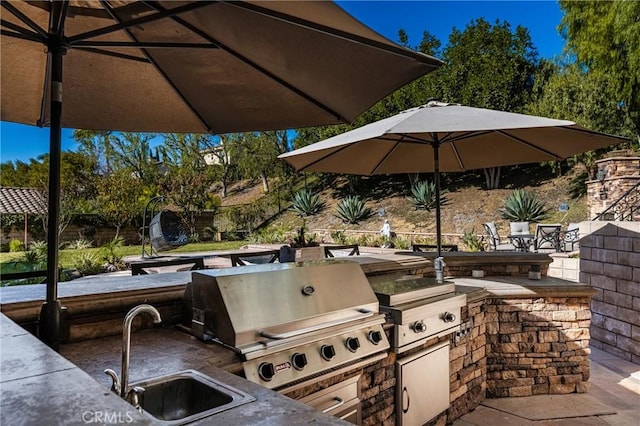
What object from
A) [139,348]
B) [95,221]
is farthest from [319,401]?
[95,221]

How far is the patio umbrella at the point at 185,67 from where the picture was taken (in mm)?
1431

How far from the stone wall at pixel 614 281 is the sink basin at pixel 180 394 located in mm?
4526

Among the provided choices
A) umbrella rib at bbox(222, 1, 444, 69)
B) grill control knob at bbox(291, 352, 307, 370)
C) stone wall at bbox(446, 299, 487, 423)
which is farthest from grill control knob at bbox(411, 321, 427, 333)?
umbrella rib at bbox(222, 1, 444, 69)

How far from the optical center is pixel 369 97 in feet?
6.79

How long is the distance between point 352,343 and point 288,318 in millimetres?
385

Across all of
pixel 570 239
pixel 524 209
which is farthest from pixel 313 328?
pixel 524 209

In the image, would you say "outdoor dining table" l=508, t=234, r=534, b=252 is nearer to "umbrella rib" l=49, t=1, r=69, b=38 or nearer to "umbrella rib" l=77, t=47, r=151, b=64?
"umbrella rib" l=77, t=47, r=151, b=64

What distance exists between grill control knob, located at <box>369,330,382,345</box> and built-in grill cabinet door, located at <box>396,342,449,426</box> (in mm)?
304

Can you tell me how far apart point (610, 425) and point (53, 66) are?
3829 mm

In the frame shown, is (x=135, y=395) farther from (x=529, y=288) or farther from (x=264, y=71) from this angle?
(x=529, y=288)

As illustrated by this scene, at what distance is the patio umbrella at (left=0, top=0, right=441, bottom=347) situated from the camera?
1.43m

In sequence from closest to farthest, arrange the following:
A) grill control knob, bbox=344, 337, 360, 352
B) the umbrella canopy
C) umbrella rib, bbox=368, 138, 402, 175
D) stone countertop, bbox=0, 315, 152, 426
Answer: stone countertop, bbox=0, 315, 152, 426
the umbrella canopy
grill control knob, bbox=344, 337, 360, 352
umbrella rib, bbox=368, 138, 402, 175

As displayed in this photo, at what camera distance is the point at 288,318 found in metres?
1.87

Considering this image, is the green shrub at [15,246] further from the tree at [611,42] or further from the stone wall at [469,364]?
the tree at [611,42]
